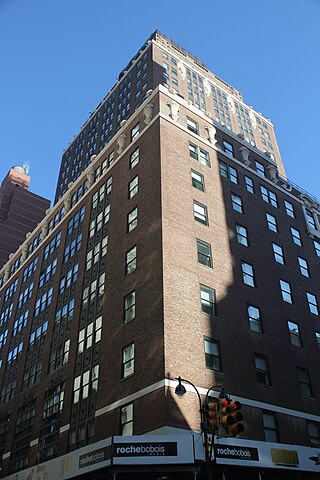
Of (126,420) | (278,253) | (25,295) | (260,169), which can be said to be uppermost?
(260,169)

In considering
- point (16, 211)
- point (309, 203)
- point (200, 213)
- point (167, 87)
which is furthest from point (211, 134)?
point (16, 211)

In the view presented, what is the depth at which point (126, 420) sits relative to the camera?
26.6m

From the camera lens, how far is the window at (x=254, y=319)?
32.4 m

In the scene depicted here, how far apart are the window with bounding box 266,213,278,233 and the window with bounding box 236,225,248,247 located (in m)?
4.34

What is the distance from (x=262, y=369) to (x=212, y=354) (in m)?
4.74

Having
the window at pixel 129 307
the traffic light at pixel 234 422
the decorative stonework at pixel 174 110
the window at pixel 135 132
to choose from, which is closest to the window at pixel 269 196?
the decorative stonework at pixel 174 110

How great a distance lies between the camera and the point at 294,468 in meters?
26.1

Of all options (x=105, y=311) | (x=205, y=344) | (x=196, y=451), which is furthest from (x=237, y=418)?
(x=105, y=311)

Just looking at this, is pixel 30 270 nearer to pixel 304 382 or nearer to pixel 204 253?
pixel 204 253

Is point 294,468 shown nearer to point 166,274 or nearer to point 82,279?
point 166,274

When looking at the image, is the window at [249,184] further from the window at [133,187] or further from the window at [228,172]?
the window at [133,187]

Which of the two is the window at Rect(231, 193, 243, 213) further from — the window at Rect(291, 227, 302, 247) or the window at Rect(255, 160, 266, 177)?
the window at Rect(255, 160, 266, 177)

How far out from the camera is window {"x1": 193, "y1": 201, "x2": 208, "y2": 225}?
3480 centimetres

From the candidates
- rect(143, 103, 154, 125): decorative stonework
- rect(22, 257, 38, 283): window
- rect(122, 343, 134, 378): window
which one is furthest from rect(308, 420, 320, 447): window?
rect(22, 257, 38, 283): window
